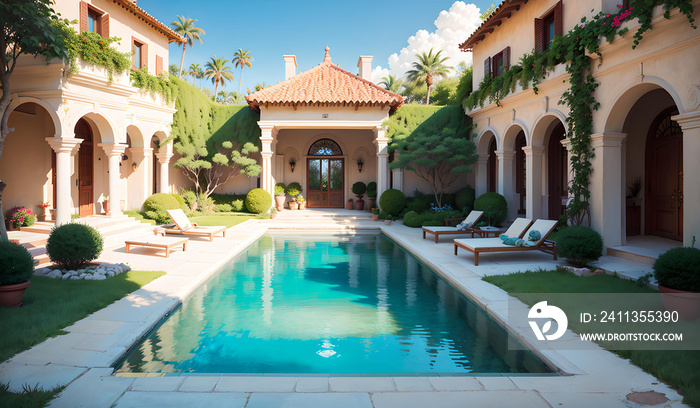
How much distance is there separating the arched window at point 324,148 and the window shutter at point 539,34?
11669 mm

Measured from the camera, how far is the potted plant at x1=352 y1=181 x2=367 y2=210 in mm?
20484

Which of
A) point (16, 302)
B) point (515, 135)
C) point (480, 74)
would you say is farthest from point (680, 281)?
point (480, 74)

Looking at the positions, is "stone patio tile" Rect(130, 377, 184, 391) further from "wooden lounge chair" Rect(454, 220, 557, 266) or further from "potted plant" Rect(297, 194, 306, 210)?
"potted plant" Rect(297, 194, 306, 210)

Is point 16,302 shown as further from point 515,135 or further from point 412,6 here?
point 412,6

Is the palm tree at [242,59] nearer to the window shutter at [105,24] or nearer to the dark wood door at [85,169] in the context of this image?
the window shutter at [105,24]

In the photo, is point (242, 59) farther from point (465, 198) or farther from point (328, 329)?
point (328, 329)

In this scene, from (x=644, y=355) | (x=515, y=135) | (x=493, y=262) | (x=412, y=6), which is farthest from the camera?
(x=412, y=6)

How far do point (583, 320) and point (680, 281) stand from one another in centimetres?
115

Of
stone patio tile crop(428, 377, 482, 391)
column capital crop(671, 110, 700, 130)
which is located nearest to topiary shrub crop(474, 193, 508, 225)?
column capital crop(671, 110, 700, 130)

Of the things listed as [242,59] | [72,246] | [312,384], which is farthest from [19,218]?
[242,59]

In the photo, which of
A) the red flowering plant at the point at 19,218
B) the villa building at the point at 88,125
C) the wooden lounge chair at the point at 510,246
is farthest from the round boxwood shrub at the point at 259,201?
the wooden lounge chair at the point at 510,246

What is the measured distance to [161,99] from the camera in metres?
14.9

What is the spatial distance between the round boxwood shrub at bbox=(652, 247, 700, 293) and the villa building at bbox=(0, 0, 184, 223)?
1295 cm

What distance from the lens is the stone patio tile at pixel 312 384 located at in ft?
10.4
